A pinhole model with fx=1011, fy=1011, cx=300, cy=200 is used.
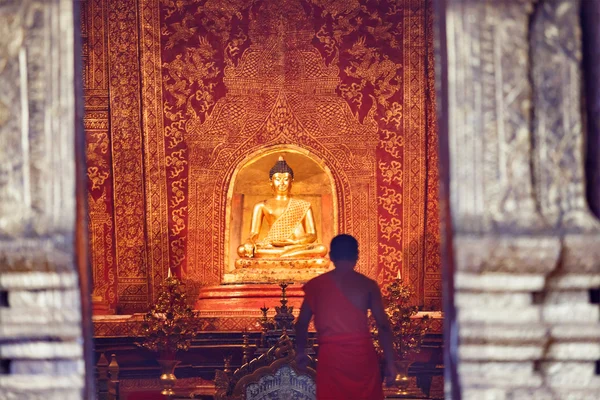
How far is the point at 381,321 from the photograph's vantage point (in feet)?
19.1

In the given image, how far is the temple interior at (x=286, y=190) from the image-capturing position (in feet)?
11.6

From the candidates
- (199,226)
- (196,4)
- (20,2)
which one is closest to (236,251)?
(199,226)

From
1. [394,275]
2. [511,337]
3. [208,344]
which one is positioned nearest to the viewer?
[511,337]

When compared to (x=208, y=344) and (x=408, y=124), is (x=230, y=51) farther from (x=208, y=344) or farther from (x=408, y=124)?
(x=208, y=344)

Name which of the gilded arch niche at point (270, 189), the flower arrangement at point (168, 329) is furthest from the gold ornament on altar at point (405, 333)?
the gilded arch niche at point (270, 189)

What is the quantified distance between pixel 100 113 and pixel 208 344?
2927mm

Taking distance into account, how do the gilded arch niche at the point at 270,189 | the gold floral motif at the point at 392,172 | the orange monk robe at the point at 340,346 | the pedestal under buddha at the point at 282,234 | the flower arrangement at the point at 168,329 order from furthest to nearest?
1. the gilded arch niche at the point at 270,189
2. the gold floral motif at the point at 392,172
3. the pedestal under buddha at the point at 282,234
4. the flower arrangement at the point at 168,329
5. the orange monk robe at the point at 340,346

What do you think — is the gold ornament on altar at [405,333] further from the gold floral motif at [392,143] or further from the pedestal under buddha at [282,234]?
the gold floral motif at [392,143]

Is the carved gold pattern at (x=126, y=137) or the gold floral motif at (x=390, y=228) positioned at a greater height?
the carved gold pattern at (x=126, y=137)

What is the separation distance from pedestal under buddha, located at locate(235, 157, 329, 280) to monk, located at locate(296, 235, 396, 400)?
453 centimetres

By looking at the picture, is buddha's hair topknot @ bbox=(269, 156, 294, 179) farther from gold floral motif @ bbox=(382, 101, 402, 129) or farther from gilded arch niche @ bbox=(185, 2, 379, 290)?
gold floral motif @ bbox=(382, 101, 402, 129)

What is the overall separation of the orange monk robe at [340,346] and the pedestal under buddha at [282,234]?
4.56 metres

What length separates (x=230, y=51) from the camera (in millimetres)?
10766

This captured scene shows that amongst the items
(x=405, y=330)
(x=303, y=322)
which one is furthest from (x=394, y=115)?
(x=303, y=322)
